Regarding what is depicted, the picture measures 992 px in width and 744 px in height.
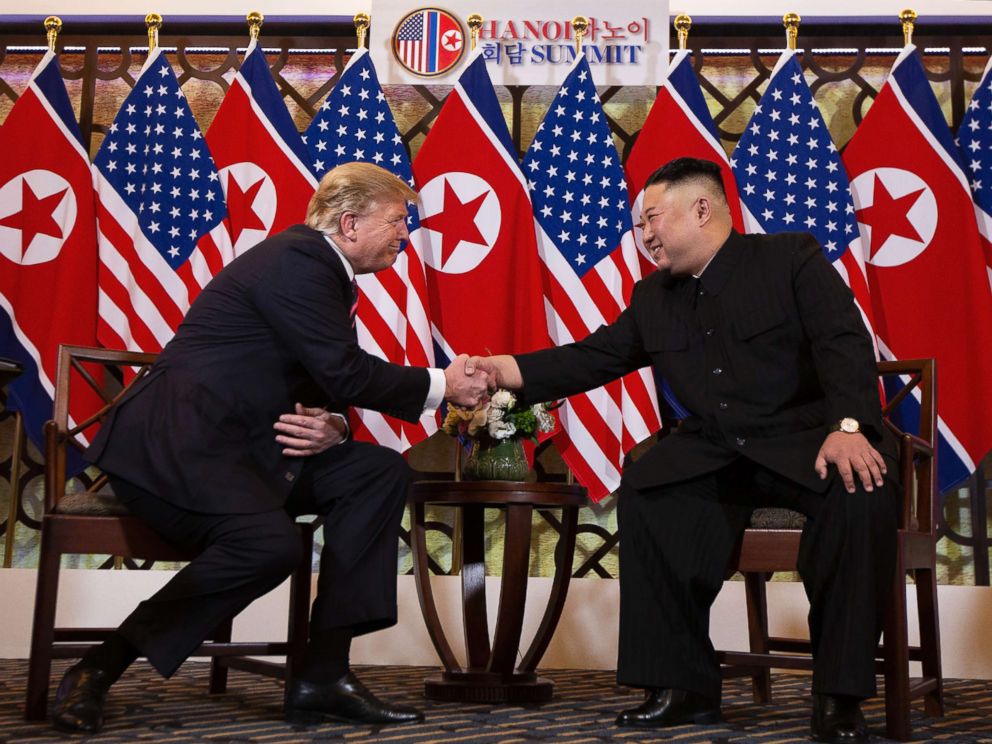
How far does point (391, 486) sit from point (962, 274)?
2.50m

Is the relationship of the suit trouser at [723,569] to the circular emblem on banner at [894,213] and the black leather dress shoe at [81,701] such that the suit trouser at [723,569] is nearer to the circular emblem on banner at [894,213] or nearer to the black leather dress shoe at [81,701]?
the black leather dress shoe at [81,701]

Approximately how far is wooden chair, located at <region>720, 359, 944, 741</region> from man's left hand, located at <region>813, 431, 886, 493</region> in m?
0.19

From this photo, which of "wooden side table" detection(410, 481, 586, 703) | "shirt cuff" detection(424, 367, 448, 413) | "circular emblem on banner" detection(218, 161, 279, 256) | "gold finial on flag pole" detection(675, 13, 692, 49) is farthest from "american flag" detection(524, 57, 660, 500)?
"shirt cuff" detection(424, 367, 448, 413)

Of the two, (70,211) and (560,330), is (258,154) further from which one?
(560,330)

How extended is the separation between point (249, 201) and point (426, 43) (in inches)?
37.2

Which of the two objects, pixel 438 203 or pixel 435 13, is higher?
pixel 435 13

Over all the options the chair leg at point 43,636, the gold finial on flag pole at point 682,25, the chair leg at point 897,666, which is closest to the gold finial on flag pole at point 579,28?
the gold finial on flag pole at point 682,25

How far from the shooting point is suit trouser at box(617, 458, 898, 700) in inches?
92.4

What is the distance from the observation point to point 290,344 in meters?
2.54

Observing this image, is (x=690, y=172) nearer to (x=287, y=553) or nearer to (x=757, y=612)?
(x=757, y=612)

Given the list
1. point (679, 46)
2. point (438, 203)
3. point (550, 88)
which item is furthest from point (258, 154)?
point (679, 46)

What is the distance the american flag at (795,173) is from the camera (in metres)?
4.06

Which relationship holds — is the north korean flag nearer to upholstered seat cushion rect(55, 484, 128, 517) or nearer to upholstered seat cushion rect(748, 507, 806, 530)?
upholstered seat cushion rect(748, 507, 806, 530)

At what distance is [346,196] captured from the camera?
276 centimetres
